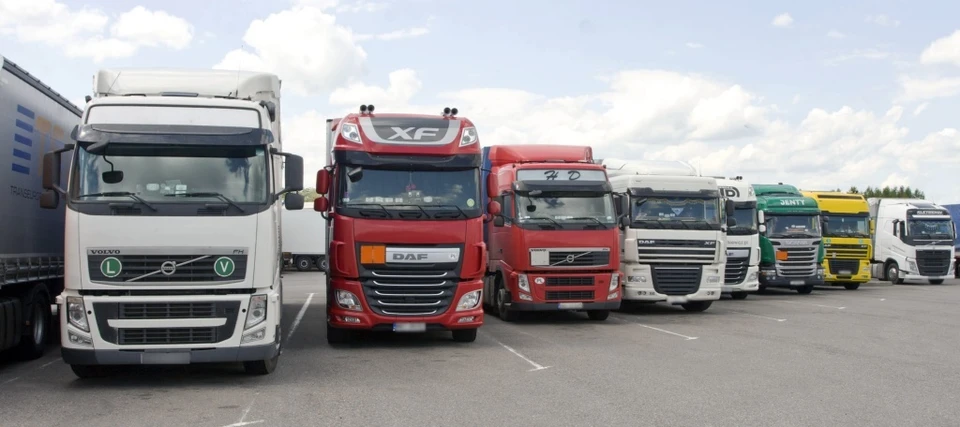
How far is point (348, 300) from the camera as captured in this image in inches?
519

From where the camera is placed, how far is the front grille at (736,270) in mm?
23031

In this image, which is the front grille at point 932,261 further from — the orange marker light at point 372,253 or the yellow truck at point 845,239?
the orange marker light at point 372,253

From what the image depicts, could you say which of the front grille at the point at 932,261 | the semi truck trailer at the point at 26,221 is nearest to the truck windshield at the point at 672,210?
the semi truck trailer at the point at 26,221

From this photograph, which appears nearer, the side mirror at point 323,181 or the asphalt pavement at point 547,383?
the asphalt pavement at point 547,383

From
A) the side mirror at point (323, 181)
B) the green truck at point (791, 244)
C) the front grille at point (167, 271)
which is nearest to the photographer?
the front grille at point (167, 271)

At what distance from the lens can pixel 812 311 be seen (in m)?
21.1

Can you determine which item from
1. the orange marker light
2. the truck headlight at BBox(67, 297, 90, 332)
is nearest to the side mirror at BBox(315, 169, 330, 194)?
the orange marker light

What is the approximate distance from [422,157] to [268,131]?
3.21 meters

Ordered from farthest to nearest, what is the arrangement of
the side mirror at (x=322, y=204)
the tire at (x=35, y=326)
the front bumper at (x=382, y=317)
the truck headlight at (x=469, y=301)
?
the side mirror at (x=322, y=204)
the truck headlight at (x=469, y=301)
the front bumper at (x=382, y=317)
the tire at (x=35, y=326)

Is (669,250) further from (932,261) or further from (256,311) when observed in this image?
(932,261)

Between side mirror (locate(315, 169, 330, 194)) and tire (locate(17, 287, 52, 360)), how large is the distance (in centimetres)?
407

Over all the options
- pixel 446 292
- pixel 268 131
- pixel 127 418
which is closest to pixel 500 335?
pixel 446 292

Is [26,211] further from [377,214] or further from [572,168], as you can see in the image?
[572,168]

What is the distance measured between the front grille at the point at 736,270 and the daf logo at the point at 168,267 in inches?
639
